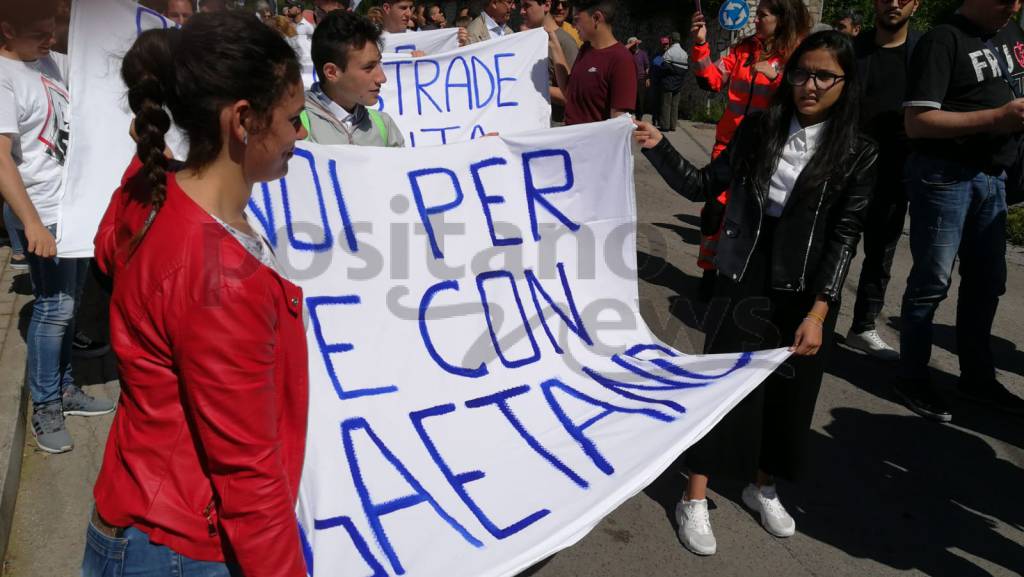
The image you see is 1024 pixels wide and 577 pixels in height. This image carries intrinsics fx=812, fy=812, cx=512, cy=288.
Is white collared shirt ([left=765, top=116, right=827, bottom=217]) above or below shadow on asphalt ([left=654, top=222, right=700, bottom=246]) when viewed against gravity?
above

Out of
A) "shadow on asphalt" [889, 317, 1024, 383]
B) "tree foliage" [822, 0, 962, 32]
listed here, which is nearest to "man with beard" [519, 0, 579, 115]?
"shadow on asphalt" [889, 317, 1024, 383]

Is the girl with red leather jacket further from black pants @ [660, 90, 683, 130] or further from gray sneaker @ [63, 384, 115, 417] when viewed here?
black pants @ [660, 90, 683, 130]

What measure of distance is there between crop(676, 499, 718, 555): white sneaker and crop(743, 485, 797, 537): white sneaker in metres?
0.25

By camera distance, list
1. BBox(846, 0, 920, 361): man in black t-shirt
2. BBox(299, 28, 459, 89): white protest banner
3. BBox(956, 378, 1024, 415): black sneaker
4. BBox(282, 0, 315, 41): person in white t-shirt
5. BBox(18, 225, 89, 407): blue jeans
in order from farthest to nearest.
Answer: BBox(282, 0, 315, 41): person in white t-shirt, BBox(299, 28, 459, 89): white protest banner, BBox(846, 0, 920, 361): man in black t-shirt, BBox(956, 378, 1024, 415): black sneaker, BBox(18, 225, 89, 407): blue jeans

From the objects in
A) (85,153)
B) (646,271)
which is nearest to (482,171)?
(85,153)

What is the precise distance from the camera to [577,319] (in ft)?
10.6

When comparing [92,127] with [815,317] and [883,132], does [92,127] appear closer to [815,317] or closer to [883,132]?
[815,317]

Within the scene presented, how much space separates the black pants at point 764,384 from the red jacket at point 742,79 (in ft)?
6.73

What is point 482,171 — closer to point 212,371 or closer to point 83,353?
point 212,371

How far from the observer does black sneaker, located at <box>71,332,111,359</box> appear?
455cm

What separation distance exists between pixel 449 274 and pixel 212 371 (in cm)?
175

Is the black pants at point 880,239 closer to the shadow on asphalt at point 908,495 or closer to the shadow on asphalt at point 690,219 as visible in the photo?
the shadow on asphalt at point 908,495

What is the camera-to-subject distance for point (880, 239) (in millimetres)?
5168

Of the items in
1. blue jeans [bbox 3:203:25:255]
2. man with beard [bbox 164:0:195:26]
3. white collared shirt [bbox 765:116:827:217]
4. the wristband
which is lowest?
the wristband
